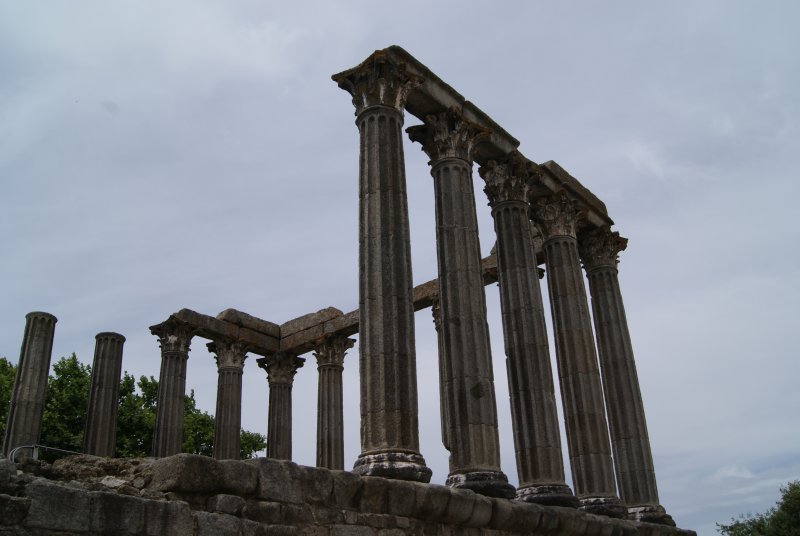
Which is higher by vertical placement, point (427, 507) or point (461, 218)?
point (461, 218)

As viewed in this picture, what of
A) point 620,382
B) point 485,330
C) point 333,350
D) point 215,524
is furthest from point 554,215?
point 215,524

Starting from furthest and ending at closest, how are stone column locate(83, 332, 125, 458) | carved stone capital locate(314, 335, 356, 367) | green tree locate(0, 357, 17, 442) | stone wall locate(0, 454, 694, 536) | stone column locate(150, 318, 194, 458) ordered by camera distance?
green tree locate(0, 357, 17, 442)
carved stone capital locate(314, 335, 356, 367)
stone column locate(150, 318, 194, 458)
stone column locate(83, 332, 125, 458)
stone wall locate(0, 454, 694, 536)

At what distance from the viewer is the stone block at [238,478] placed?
31.5 feet

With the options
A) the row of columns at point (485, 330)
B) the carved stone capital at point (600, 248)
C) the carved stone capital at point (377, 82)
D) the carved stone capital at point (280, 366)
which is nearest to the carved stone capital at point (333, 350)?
the carved stone capital at point (280, 366)

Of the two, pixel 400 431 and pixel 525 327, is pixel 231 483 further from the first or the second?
pixel 525 327

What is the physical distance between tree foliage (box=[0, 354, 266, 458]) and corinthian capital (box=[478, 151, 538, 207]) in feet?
85.5

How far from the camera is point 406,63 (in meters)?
16.6

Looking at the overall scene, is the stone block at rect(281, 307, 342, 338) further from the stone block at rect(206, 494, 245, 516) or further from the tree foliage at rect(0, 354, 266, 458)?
the stone block at rect(206, 494, 245, 516)

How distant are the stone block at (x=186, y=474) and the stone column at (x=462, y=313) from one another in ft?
20.3

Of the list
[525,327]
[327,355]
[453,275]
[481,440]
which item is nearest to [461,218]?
[453,275]

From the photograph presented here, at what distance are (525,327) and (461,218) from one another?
11.1 ft

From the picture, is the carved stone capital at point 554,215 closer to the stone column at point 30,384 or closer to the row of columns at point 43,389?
the row of columns at point 43,389

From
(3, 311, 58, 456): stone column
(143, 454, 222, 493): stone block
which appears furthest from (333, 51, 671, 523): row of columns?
(3, 311, 58, 456): stone column

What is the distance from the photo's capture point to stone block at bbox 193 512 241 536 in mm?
9039
